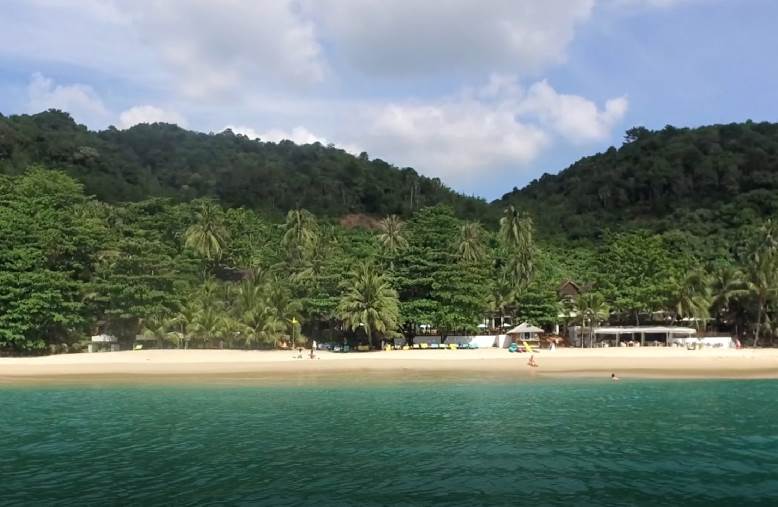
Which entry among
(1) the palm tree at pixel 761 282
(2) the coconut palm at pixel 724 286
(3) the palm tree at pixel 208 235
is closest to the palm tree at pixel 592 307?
(2) the coconut palm at pixel 724 286

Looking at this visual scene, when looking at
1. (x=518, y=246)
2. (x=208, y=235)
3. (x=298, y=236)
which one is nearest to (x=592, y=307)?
(x=518, y=246)

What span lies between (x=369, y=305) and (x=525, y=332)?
51.0ft

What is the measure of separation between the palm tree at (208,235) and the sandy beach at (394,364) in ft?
74.5

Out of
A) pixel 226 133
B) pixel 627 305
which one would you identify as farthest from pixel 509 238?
pixel 226 133

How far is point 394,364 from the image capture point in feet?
129

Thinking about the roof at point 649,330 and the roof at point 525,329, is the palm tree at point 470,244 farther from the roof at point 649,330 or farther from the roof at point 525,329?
the roof at point 649,330

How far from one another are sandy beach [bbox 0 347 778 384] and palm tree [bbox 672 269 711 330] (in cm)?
732

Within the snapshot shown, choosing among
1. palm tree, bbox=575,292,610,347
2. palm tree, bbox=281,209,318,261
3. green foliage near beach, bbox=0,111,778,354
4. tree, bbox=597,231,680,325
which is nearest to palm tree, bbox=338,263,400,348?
green foliage near beach, bbox=0,111,778,354

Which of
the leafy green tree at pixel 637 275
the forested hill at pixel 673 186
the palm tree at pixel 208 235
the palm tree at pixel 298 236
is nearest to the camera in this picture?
the leafy green tree at pixel 637 275

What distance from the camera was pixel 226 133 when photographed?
626ft

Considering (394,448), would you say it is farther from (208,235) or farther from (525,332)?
(208,235)

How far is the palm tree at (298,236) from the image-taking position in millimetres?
66250

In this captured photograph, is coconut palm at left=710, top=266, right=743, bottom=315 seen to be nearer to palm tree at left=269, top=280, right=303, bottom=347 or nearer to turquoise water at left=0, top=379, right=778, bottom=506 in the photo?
turquoise water at left=0, top=379, right=778, bottom=506

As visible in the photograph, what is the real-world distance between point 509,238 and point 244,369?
125ft
